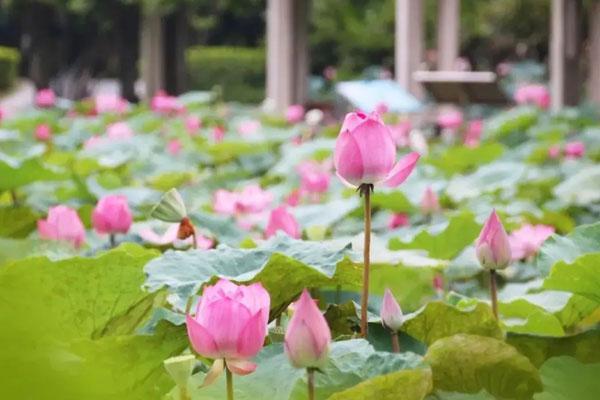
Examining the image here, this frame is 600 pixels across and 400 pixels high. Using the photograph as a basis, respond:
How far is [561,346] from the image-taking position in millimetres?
1049

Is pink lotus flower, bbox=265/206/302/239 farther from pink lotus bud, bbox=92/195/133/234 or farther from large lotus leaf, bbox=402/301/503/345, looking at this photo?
large lotus leaf, bbox=402/301/503/345

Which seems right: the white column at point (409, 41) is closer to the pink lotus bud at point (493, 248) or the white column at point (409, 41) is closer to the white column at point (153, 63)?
the white column at point (153, 63)

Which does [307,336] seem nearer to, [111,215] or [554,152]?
[111,215]

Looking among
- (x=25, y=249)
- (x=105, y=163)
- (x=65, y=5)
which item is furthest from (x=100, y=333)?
(x=65, y=5)

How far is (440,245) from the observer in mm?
1778

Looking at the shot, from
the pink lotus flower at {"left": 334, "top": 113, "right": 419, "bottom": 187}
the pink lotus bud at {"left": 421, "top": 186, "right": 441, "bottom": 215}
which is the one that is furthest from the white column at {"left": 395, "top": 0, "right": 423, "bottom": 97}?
the pink lotus flower at {"left": 334, "top": 113, "right": 419, "bottom": 187}

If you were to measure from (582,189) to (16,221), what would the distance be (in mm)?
1408

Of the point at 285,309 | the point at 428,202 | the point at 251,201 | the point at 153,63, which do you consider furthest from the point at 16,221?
the point at 153,63

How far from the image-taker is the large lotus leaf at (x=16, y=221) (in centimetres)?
223

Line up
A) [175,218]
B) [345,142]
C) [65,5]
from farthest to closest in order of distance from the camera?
[65,5]
[175,218]
[345,142]

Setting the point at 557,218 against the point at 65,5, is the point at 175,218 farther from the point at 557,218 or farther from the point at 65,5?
the point at 65,5

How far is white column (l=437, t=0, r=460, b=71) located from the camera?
30.2 ft

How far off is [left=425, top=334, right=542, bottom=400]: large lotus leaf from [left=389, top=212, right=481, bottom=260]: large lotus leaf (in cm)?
78

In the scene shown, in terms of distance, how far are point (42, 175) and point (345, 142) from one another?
1.63 m
